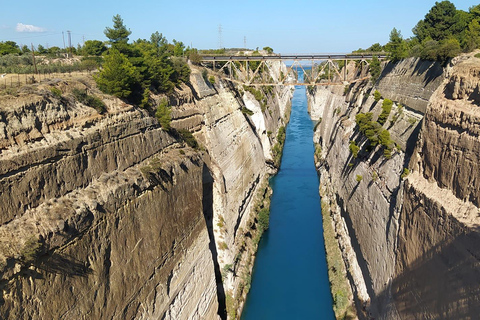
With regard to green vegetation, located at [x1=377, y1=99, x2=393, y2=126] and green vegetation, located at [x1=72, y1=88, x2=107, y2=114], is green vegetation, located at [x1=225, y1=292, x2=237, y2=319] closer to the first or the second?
green vegetation, located at [x1=72, y1=88, x2=107, y2=114]

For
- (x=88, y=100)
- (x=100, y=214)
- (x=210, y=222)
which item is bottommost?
(x=210, y=222)

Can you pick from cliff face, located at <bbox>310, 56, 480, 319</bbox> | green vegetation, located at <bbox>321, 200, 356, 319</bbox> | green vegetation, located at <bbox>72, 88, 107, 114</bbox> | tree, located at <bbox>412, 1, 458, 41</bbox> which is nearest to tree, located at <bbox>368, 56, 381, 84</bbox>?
tree, located at <bbox>412, 1, 458, 41</bbox>

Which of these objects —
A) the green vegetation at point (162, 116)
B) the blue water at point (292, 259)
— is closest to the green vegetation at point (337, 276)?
the blue water at point (292, 259)

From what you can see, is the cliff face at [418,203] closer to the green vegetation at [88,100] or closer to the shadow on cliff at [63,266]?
the shadow on cliff at [63,266]

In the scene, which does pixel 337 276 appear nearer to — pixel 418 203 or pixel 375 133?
pixel 375 133

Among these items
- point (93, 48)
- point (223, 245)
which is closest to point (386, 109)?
point (223, 245)

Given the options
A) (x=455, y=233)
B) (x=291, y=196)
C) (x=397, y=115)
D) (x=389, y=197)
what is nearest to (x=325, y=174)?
(x=291, y=196)
